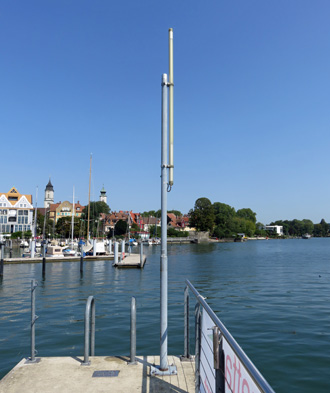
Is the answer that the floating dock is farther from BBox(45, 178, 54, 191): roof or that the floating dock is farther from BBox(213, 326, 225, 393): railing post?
BBox(45, 178, 54, 191): roof

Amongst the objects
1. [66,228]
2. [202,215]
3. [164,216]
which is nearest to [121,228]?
[66,228]

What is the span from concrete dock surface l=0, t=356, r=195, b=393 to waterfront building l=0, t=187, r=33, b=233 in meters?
110

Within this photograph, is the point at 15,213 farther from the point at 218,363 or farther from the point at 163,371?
the point at 218,363

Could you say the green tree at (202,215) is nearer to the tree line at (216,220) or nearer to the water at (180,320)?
the tree line at (216,220)

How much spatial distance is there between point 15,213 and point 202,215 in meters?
67.9

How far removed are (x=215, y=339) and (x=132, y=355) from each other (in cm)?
385

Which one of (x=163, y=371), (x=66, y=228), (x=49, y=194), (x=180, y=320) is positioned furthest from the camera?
(x=49, y=194)

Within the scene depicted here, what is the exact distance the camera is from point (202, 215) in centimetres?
14062

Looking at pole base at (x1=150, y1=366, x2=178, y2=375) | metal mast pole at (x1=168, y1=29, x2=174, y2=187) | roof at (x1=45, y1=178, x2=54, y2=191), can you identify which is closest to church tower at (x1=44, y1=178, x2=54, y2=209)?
roof at (x1=45, y1=178, x2=54, y2=191)

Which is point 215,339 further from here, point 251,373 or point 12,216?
point 12,216

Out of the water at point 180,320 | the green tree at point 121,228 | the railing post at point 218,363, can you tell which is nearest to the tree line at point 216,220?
the green tree at point 121,228

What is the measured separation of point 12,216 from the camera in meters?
110

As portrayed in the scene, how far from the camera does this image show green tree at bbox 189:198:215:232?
140 m

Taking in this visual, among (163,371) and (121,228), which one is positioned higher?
(121,228)
